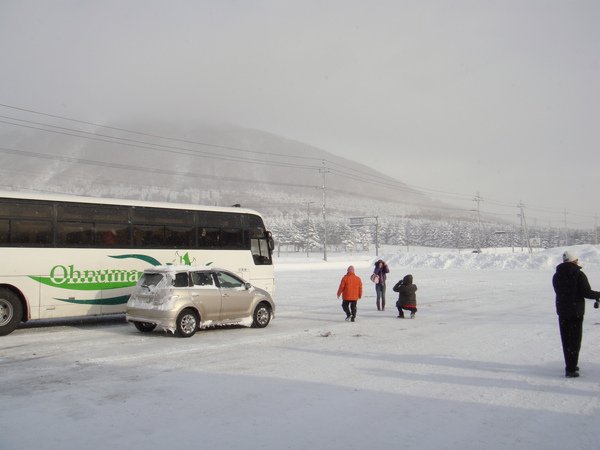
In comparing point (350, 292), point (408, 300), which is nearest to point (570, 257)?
point (350, 292)

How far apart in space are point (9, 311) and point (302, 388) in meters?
9.22

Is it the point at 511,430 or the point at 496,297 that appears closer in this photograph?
the point at 511,430

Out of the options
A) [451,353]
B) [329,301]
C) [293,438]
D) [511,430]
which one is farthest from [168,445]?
[329,301]

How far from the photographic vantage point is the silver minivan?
12.6 m

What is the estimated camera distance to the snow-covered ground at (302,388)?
576 centimetres

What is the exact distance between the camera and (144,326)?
13.9 meters

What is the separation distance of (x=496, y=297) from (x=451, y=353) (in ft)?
45.9

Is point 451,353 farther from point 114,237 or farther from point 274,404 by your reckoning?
point 114,237

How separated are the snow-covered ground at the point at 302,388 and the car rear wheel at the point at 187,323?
0.22m

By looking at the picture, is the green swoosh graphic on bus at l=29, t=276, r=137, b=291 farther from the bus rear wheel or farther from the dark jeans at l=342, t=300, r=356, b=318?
the dark jeans at l=342, t=300, r=356, b=318

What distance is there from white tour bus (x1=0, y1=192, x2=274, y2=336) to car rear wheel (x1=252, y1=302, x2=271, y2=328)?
12.2ft

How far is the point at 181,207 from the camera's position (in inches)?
689

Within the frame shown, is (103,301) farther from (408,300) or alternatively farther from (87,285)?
(408,300)

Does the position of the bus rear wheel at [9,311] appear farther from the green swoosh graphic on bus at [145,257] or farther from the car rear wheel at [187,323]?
the car rear wheel at [187,323]
